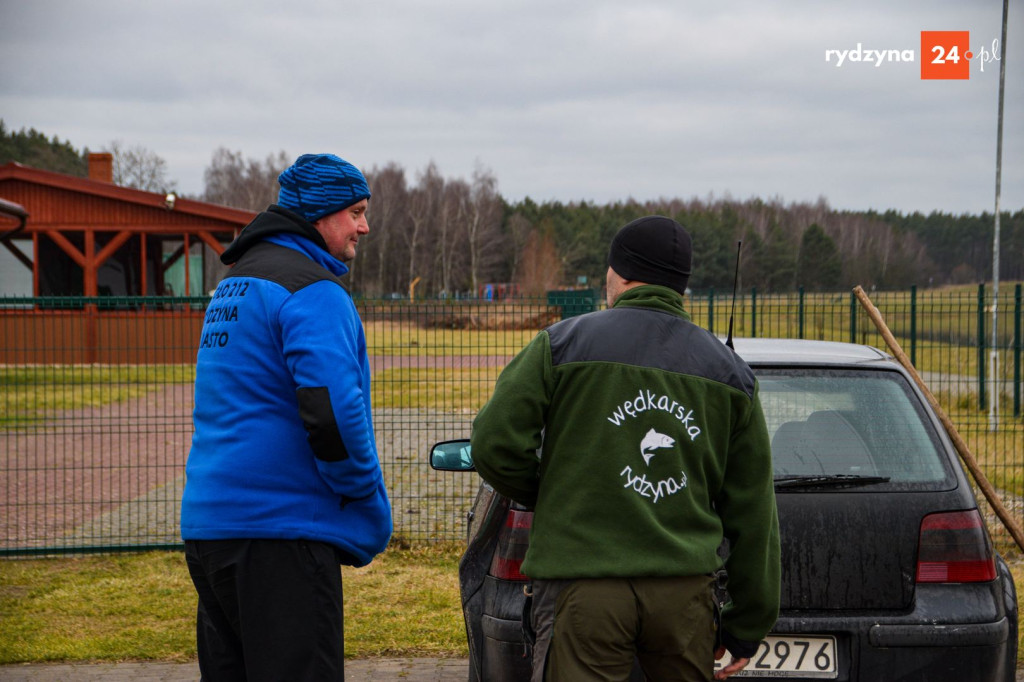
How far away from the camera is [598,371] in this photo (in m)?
2.32

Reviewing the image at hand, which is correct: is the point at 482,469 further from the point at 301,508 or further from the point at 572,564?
the point at 301,508

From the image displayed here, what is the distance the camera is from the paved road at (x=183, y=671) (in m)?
4.63

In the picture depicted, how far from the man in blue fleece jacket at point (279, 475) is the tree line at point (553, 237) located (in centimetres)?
6824

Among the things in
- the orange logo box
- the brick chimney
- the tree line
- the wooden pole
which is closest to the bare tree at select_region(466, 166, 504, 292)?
the tree line

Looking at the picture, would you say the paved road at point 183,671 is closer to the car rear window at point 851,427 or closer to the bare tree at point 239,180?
the car rear window at point 851,427

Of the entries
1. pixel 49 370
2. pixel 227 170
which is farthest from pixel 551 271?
pixel 49 370

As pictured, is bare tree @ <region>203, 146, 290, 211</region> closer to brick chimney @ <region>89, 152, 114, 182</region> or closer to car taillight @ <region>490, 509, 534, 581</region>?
brick chimney @ <region>89, 152, 114, 182</region>

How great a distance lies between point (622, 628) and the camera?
7.41ft

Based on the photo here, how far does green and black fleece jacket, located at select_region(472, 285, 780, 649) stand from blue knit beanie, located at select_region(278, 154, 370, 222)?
0.85 metres

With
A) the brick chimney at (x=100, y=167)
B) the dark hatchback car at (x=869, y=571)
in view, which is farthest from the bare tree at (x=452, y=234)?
the dark hatchback car at (x=869, y=571)

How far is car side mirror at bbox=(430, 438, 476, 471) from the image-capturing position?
3.78 m

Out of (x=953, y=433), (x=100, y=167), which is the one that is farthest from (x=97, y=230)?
(x=953, y=433)

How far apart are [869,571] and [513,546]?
1.15 metres

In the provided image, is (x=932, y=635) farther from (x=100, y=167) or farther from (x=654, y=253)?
(x=100, y=167)
